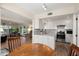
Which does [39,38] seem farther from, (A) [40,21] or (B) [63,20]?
(B) [63,20]

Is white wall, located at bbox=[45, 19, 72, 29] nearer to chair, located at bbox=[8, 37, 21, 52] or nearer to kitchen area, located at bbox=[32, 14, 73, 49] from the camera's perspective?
kitchen area, located at bbox=[32, 14, 73, 49]

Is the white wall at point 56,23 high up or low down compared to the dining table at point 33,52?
up

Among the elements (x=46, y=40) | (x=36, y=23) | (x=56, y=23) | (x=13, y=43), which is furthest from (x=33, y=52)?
(x=56, y=23)

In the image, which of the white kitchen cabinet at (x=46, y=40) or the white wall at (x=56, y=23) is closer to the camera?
the white wall at (x=56, y=23)

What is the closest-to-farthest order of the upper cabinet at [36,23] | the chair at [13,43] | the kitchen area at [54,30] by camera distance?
the chair at [13,43] → the upper cabinet at [36,23] → the kitchen area at [54,30]

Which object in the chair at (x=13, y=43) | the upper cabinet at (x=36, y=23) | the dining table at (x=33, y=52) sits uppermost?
the upper cabinet at (x=36, y=23)

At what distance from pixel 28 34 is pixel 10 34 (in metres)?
0.52

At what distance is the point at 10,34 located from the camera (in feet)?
7.80

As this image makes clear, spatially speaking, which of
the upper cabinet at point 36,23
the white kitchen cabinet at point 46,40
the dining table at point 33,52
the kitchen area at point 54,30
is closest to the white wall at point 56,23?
the kitchen area at point 54,30

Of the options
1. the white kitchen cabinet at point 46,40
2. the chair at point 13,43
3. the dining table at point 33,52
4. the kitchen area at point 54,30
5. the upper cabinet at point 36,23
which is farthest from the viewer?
the white kitchen cabinet at point 46,40

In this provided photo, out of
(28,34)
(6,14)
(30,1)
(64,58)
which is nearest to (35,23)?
(28,34)

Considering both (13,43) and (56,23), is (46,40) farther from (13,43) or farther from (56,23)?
(13,43)

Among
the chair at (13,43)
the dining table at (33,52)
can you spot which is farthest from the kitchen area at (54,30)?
the dining table at (33,52)

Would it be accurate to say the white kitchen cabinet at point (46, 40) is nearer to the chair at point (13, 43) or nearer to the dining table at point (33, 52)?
the chair at point (13, 43)
